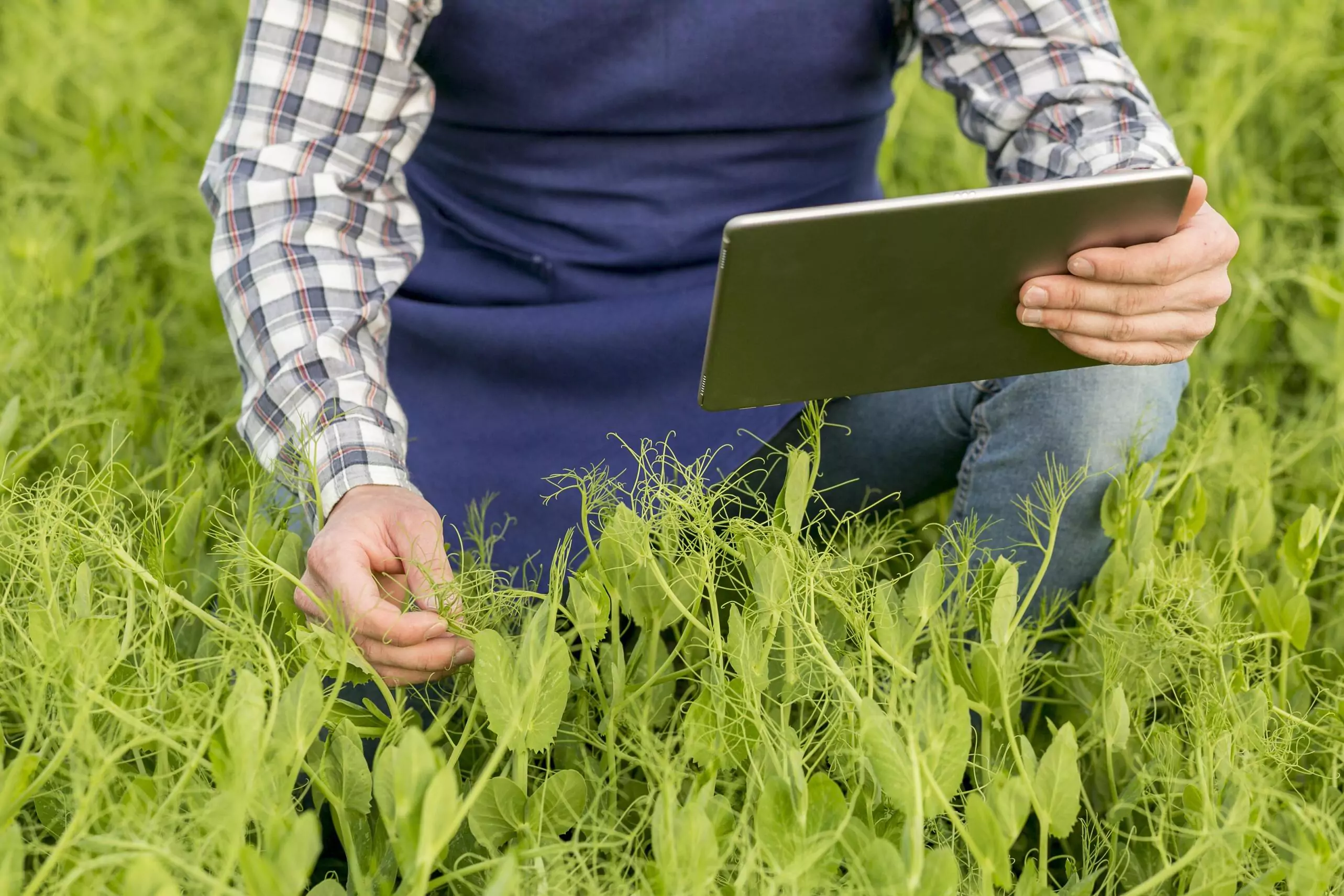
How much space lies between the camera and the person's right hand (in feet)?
2.19

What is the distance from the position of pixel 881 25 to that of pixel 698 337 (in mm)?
301

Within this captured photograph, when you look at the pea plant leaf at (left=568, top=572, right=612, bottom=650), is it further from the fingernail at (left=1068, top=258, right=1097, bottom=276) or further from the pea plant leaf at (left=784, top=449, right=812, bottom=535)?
the fingernail at (left=1068, top=258, right=1097, bottom=276)

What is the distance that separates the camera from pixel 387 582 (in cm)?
74

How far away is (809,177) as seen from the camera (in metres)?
1.05

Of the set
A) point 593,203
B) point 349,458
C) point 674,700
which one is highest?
point 593,203

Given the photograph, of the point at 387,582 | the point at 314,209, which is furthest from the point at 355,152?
the point at 387,582

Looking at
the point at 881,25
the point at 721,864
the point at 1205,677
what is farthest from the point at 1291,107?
the point at 721,864

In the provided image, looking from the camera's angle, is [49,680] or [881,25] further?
[881,25]

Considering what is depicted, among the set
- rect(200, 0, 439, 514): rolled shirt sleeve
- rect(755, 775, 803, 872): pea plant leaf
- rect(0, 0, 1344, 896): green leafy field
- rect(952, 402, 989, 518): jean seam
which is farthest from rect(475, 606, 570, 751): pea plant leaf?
rect(952, 402, 989, 518): jean seam

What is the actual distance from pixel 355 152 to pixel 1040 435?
573 mm

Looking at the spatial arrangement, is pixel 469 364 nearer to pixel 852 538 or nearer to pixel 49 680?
pixel 852 538

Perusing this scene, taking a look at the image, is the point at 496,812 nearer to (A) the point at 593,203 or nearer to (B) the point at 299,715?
(B) the point at 299,715

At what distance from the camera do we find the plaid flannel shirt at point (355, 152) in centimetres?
84

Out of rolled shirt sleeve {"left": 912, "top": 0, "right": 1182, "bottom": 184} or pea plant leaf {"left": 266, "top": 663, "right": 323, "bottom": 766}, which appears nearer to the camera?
pea plant leaf {"left": 266, "top": 663, "right": 323, "bottom": 766}
